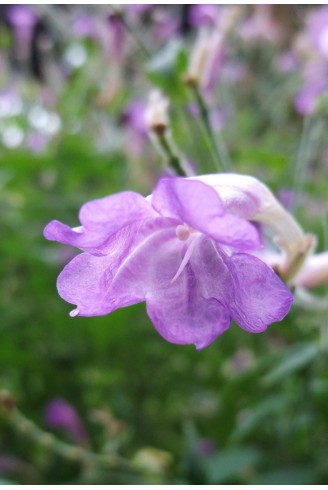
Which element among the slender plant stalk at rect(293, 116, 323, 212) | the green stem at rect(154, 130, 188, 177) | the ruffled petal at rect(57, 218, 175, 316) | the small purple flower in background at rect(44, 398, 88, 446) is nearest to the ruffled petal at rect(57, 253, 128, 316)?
the ruffled petal at rect(57, 218, 175, 316)

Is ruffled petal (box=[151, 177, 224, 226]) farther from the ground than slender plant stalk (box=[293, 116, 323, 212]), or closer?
farther from the ground

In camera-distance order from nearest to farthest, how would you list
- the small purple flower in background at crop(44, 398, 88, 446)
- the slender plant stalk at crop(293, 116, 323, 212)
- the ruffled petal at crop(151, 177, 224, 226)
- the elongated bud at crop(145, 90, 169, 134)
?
the ruffled petal at crop(151, 177, 224, 226) → the elongated bud at crop(145, 90, 169, 134) → the slender plant stalk at crop(293, 116, 323, 212) → the small purple flower in background at crop(44, 398, 88, 446)

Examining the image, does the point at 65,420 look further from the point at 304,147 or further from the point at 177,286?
the point at 177,286

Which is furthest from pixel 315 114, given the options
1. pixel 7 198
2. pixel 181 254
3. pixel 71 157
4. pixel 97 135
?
pixel 97 135

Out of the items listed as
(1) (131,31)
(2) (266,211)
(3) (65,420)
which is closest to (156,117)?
(2) (266,211)

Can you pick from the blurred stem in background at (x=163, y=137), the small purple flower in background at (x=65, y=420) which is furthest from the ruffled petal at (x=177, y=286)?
the small purple flower in background at (x=65, y=420)

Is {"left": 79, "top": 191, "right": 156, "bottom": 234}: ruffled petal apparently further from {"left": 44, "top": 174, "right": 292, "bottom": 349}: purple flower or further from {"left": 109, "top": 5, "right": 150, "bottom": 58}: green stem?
{"left": 109, "top": 5, "right": 150, "bottom": 58}: green stem
